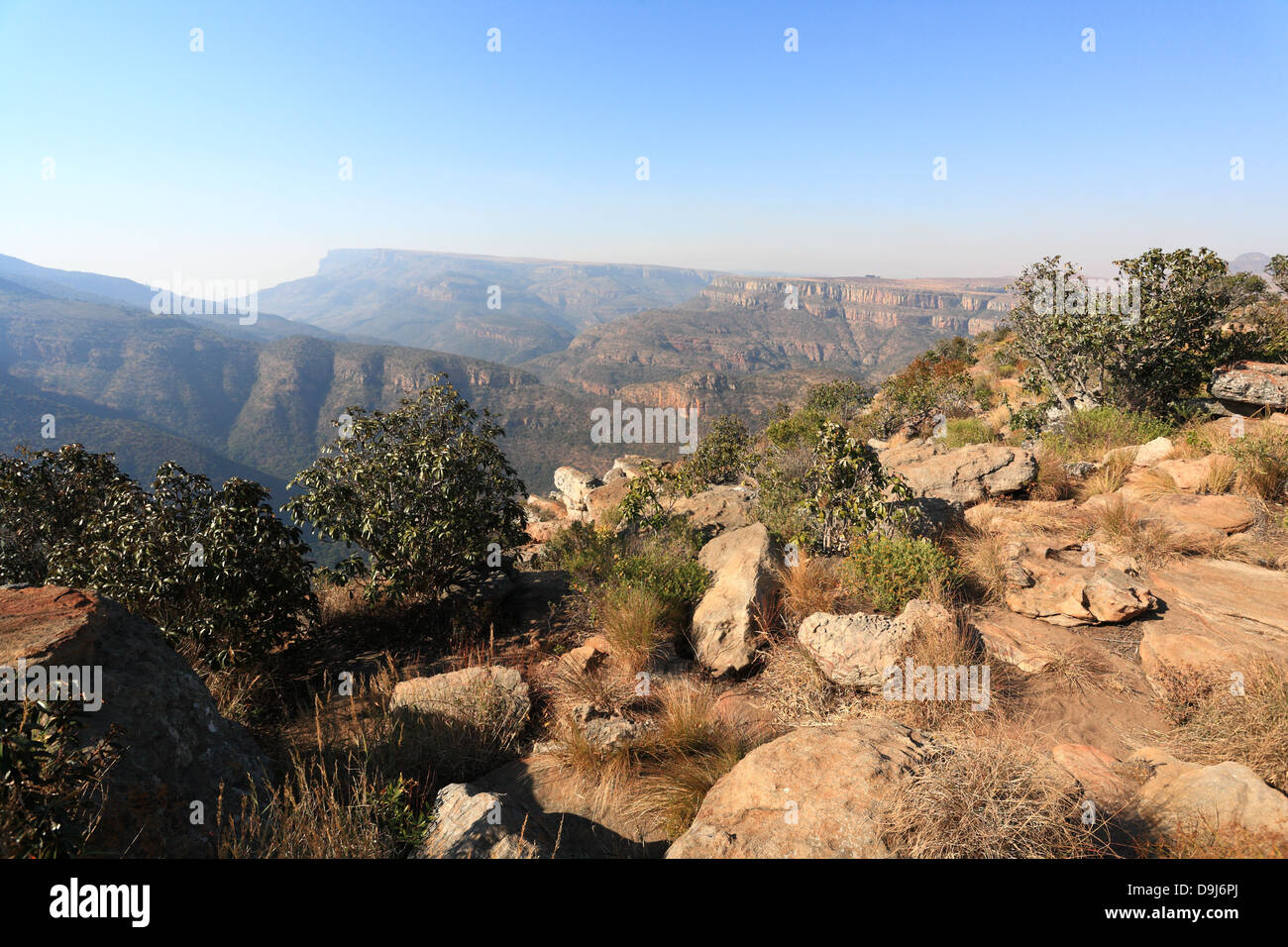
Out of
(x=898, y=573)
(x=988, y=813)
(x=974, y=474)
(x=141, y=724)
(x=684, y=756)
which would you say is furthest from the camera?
(x=974, y=474)

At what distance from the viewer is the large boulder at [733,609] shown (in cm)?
596

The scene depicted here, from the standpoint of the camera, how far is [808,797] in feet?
10.9

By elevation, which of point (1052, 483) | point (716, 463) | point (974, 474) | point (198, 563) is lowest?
point (198, 563)

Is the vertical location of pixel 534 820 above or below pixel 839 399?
below

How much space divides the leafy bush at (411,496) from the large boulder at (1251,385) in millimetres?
13556

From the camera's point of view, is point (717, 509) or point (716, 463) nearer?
point (717, 509)

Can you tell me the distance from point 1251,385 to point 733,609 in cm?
1168

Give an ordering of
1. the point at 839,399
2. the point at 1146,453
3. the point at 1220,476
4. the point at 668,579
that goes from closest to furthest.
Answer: the point at 668,579, the point at 1220,476, the point at 1146,453, the point at 839,399

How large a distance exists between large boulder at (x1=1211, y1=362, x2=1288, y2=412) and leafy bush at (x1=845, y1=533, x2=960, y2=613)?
8.97 metres

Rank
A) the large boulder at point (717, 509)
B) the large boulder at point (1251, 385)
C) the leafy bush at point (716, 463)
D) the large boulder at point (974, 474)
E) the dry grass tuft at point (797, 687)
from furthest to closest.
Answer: the leafy bush at point (716, 463) → the large boulder at point (1251, 385) → the large boulder at point (717, 509) → the large boulder at point (974, 474) → the dry grass tuft at point (797, 687)

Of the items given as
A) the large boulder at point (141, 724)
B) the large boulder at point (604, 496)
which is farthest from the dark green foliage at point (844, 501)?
the large boulder at point (604, 496)

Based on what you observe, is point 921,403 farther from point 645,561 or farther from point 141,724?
point 141,724

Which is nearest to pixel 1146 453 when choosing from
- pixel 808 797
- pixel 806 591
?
pixel 806 591

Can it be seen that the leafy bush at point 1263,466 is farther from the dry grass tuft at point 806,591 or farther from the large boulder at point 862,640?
the dry grass tuft at point 806,591
